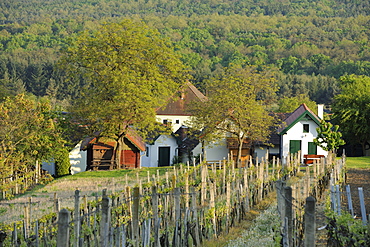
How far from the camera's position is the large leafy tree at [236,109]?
39406 millimetres

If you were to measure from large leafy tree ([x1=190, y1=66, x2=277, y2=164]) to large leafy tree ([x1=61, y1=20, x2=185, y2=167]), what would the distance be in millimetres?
3892

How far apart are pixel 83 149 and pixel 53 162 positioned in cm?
286

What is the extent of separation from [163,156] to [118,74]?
39.8ft

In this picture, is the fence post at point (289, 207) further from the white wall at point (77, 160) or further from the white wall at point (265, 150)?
the white wall at point (265, 150)

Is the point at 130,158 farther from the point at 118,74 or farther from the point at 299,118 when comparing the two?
the point at 299,118

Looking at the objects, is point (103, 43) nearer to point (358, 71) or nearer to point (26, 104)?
point (26, 104)

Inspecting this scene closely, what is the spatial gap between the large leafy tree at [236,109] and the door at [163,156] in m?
5.58

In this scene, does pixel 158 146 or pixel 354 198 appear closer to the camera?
pixel 354 198

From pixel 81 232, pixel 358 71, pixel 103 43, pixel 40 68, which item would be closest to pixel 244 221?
pixel 81 232

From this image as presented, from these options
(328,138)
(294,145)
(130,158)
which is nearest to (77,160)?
(130,158)

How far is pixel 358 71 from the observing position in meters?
151

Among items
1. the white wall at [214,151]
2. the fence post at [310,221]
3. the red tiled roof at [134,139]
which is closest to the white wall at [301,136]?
the white wall at [214,151]

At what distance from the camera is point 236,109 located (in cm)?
3912

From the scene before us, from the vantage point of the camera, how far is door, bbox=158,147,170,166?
4603 centimetres
